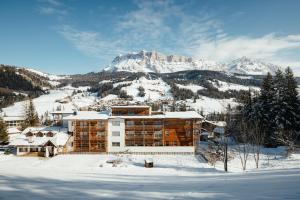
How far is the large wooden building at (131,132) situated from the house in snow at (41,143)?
3.56m

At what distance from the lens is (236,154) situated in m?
56.0

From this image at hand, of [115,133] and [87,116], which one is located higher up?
[87,116]

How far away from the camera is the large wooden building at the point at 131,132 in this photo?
6288cm

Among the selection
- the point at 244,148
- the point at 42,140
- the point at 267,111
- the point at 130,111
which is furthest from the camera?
the point at 130,111

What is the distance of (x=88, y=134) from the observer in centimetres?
6319

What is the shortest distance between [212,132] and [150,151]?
36040 mm

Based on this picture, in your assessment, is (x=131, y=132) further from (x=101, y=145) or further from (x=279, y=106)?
(x=279, y=106)

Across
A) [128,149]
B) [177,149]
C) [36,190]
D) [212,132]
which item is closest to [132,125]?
[128,149]

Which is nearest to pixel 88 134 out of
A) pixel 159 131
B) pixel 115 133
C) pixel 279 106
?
pixel 115 133

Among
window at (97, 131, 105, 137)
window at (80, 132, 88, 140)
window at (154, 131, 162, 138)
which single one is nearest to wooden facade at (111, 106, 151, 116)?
window at (97, 131, 105, 137)

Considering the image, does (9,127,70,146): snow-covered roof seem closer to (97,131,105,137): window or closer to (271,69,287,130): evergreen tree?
(97,131,105,137): window

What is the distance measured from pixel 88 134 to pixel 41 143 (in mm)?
9868

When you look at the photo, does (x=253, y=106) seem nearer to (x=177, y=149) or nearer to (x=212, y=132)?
(x=177, y=149)

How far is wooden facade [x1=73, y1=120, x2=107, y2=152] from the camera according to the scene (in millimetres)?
63219
